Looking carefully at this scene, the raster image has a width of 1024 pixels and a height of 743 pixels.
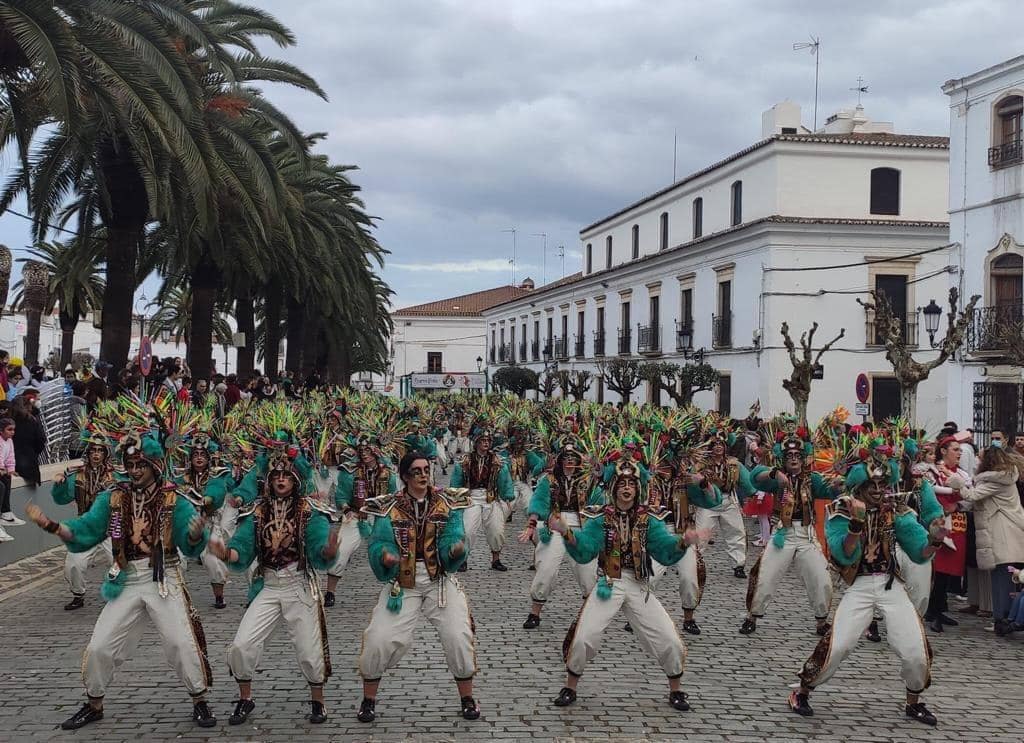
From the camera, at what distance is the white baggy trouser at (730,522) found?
38.1ft

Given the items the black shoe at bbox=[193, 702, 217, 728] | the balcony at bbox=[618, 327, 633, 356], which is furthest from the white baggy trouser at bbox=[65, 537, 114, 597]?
the balcony at bbox=[618, 327, 633, 356]

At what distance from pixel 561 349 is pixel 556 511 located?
1805 inches

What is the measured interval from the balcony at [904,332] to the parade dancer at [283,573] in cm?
2942

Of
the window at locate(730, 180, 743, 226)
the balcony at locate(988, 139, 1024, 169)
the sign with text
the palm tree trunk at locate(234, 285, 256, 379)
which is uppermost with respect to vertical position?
the window at locate(730, 180, 743, 226)

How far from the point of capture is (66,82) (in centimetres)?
1070

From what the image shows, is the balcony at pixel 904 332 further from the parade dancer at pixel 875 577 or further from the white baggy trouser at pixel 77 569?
the white baggy trouser at pixel 77 569

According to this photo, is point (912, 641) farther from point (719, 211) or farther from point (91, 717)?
point (719, 211)

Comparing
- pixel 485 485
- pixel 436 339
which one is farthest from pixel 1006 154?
pixel 436 339

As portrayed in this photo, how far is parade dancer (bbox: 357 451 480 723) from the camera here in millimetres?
6551

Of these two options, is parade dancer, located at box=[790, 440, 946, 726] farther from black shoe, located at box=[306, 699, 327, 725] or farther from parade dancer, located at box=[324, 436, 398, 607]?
parade dancer, located at box=[324, 436, 398, 607]

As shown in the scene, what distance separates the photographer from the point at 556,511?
9.09m

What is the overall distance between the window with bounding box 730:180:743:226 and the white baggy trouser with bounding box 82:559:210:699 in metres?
33.0

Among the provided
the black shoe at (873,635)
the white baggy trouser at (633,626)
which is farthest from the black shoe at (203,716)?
the black shoe at (873,635)

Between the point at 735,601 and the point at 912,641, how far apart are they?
12.8 feet
